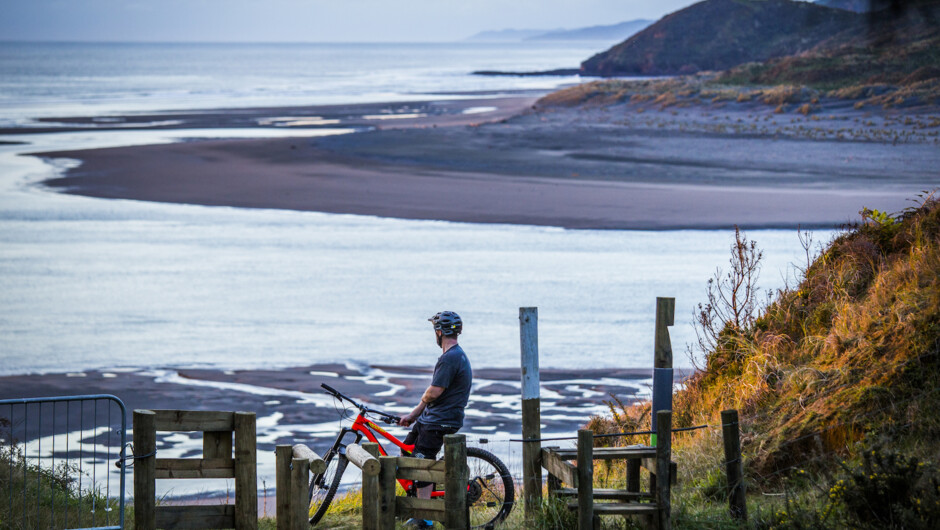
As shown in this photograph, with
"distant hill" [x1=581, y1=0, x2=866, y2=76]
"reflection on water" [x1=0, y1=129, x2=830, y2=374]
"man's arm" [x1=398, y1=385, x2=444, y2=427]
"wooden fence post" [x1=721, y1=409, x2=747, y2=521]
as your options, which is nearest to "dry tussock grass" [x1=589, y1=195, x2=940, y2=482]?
"wooden fence post" [x1=721, y1=409, x2=747, y2=521]

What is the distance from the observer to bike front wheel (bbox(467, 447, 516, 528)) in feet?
25.7

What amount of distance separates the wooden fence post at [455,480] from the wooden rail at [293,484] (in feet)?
2.93

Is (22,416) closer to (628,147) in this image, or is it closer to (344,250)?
(344,250)

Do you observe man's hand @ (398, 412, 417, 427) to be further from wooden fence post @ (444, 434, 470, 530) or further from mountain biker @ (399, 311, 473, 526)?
wooden fence post @ (444, 434, 470, 530)

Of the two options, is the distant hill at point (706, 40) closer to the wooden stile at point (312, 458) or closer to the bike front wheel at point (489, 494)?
the bike front wheel at point (489, 494)

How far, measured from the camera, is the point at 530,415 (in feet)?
24.5

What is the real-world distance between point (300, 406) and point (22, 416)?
3344mm

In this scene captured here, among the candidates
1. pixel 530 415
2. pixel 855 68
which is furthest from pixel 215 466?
pixel 855 68

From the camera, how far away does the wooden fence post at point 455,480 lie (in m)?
6.58

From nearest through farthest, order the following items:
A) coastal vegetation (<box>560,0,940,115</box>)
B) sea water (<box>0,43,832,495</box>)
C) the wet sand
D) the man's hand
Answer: the man's hand, the wet sand, sea water (<box>0,43,832,495</box>), coastal vegetation (<box>560,0,940,115</box>)

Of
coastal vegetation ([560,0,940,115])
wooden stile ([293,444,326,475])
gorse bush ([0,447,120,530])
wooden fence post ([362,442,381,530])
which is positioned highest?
coastal vegetation ([560,0,940,115])

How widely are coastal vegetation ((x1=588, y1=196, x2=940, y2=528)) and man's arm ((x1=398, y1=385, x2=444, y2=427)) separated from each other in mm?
2013

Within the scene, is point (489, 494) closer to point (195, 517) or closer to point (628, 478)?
point (628, 478)

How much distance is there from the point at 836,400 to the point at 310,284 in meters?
13.1
